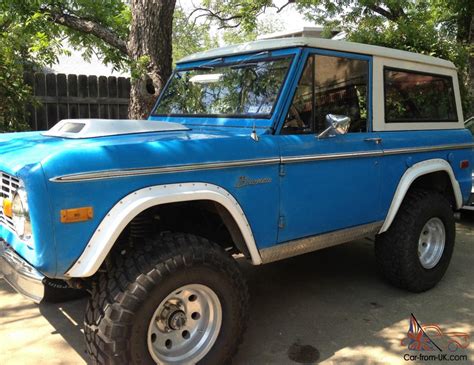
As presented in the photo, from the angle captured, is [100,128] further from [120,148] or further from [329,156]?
[329,156]

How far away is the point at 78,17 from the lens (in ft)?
19.4

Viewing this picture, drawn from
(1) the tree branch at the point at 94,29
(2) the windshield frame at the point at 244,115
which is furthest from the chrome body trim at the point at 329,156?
(1) the tree branch at the point at 94,29

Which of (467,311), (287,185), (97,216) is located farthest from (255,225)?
(467,311)

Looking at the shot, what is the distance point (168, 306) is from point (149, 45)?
12.2 ft

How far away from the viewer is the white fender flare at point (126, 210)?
2305 millimetres

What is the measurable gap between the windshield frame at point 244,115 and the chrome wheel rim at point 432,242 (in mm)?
2047

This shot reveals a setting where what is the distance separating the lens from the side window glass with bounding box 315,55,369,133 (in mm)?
3308

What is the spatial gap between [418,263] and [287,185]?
5.73 ft

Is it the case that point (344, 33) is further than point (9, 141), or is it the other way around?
point (344, 33)

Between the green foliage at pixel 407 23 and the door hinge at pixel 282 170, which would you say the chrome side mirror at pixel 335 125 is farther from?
the green foliage at pixel 407 23

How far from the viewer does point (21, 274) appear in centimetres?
249

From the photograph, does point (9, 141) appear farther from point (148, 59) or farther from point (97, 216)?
point (148, 59)

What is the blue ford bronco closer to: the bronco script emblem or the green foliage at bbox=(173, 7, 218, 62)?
the bronco script emblem

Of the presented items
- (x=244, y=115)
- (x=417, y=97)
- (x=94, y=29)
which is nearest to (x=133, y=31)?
(x=94, y=29)
